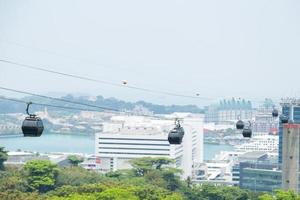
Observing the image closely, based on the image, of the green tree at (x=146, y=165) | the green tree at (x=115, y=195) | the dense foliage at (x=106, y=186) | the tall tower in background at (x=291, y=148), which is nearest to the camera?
the tall tower in background at (x=291, y=148)

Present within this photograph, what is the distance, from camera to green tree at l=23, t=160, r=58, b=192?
29875mm

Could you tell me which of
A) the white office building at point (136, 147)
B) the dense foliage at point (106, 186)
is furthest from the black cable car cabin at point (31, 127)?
the white office building at point (136, 147)

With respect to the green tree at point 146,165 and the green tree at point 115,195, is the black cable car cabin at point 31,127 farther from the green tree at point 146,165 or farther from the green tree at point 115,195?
the green tree at point 146,165

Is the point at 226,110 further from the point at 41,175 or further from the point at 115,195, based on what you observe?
the point at 115,195

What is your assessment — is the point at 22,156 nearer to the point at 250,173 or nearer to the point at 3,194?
the point at 250,173

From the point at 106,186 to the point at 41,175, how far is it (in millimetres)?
6060

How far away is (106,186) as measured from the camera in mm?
24922

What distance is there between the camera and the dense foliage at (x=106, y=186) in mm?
23391

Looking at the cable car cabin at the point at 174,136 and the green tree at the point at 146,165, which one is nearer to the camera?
the cable car cabin at the point at 174,136

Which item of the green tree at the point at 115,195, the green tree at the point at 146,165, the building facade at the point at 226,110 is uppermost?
the building facade at the point at 226,110

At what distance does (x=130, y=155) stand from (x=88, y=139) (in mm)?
38496

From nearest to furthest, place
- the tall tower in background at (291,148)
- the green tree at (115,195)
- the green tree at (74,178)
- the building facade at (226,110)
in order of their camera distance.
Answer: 1. the tall tower in background at (291,148)
2. the green tree at (115,195)
3. the green tree at (74,178)
4. the building facade at (226,110)

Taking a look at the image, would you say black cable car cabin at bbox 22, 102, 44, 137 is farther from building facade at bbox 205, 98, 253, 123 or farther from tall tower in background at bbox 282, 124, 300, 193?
building facade at bbox 205, 98, 253, 123

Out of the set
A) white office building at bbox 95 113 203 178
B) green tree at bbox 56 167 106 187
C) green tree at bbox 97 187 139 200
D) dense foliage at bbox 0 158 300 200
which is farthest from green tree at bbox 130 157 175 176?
white office building at bbox 95 113 203 178
